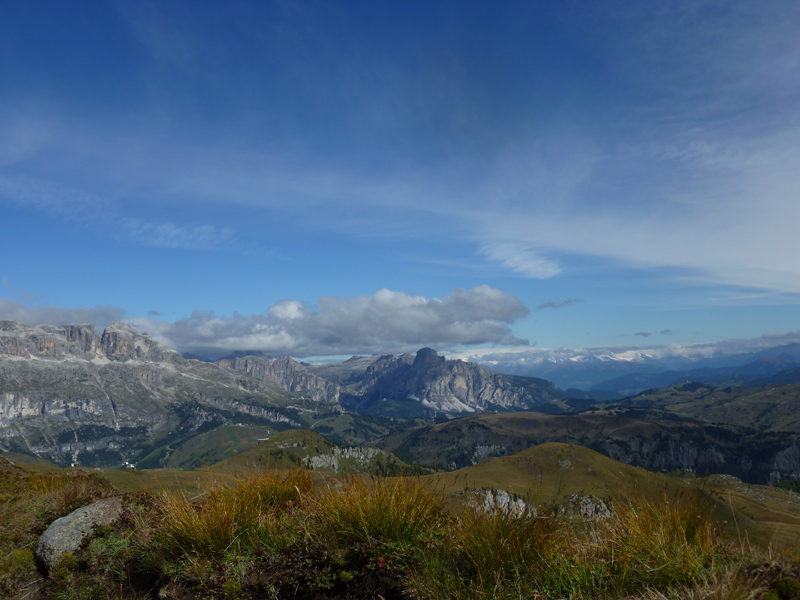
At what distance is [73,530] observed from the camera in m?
9.81

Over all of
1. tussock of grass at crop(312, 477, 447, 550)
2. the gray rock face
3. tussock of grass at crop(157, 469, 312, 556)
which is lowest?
the gray rock face

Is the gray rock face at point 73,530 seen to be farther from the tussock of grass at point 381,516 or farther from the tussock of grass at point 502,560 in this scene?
the tussock of grass at point 502,560

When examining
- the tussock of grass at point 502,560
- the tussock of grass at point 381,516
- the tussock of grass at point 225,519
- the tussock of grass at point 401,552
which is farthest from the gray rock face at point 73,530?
the tussock of grass at point 502,560

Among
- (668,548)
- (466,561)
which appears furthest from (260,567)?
(668,548)

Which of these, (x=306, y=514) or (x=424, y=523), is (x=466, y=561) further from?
(x=306, y=514)

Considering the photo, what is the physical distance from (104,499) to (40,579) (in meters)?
2.33

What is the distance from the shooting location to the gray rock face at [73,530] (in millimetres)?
9336

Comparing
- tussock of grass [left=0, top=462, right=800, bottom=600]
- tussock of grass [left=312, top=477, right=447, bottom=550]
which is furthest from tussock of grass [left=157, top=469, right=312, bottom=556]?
tussock of grass [left=312, top=477, right=447, bottom=550]

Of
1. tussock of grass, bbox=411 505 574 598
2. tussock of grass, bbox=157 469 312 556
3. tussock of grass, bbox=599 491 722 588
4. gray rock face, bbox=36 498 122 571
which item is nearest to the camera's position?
tussock of grass, bbox=599 491 722 588

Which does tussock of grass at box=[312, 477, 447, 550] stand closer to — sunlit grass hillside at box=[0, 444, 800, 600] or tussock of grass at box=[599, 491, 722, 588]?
sunlit grass hillside at box=[0, 444, 800, 600]

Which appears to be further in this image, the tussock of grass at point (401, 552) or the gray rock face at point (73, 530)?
the gray rock face at point (73, 530)

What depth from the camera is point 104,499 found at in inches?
444

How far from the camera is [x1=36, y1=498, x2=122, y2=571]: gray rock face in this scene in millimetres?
9336

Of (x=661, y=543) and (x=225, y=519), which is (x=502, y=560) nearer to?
(x=661, y=543)
